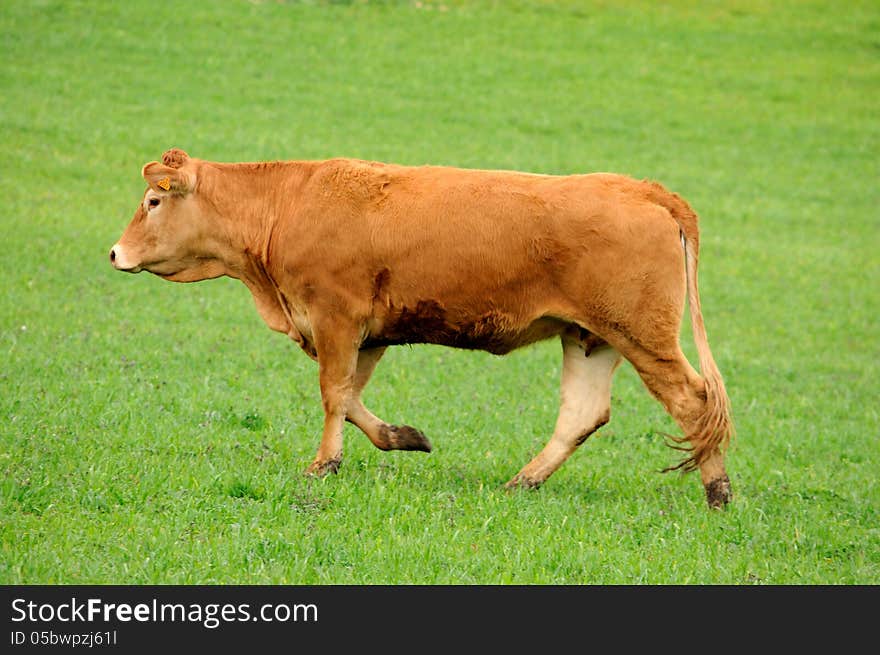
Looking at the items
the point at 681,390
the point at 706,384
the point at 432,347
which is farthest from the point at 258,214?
the point at 432,347

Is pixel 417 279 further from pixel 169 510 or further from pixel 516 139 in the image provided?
pixel 516 139

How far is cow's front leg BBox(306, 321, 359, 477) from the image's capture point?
8906 mm

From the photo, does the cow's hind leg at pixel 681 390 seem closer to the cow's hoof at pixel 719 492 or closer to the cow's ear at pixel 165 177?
the cow's hoof at pixel 719 492

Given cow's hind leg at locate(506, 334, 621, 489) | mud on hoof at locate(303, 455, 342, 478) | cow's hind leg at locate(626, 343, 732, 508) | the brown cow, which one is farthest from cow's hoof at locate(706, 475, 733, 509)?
mud on hoof at locate(303, 455, 342, 478)

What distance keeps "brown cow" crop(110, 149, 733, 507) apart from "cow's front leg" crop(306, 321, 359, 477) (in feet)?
0.03

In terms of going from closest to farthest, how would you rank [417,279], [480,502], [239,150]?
[480,502] < [417,279] < [239,150]

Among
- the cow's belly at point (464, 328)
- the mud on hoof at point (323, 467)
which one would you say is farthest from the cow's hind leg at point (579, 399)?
the mud on hoof at point (323, 467)

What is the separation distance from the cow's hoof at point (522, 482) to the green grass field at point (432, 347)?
0.17 meters

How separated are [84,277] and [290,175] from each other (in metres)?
8.25

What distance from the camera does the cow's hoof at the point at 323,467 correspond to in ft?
28.8

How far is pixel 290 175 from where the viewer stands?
9.50 metres

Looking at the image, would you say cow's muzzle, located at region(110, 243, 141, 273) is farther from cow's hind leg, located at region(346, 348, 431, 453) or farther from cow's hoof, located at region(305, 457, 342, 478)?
cow's hoof, located at region(305, 457, 342, 478)
